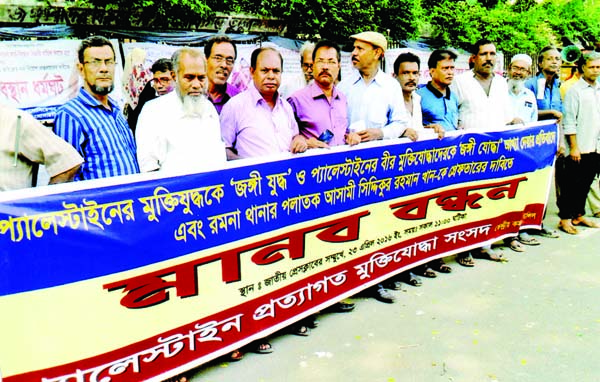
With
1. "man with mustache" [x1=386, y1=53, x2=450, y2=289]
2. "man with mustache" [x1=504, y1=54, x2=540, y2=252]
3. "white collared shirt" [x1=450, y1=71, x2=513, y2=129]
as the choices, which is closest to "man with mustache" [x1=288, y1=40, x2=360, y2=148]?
"man with mustache" [x1=386, y1=53, x2=450, y2=289]

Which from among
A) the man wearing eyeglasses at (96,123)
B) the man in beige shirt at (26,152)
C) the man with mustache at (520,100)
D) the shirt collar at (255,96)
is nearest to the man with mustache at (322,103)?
the shirt collar at (255,96)

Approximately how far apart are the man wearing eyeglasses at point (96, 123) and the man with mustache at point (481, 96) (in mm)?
3168

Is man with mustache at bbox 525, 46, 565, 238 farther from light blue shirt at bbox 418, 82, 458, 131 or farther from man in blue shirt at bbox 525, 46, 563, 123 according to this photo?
light blue shirt at bbox 418, 82, 458, 131

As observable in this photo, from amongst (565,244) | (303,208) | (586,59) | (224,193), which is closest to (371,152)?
(303,208)

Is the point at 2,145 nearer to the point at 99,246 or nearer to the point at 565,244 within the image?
the point at 99,246

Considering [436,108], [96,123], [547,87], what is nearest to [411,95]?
[436,108]

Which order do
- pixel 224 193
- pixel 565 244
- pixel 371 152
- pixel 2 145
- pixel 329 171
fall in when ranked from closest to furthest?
1. pixel 2 145
2. pixel 224 193
3. pixel 329 171
4. pixel 371 152
5. pixel 565 244

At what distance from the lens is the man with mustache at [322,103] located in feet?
13.1

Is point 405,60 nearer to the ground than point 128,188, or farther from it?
farther from it

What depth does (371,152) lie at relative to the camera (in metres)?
4.00

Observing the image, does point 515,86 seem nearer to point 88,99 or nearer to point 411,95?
point 411,95

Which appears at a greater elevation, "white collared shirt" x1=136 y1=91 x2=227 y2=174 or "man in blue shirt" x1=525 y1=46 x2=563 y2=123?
"man in blue shirt" x1=525 y1=46 x2=563 y2=123

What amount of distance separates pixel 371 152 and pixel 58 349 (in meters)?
2.44

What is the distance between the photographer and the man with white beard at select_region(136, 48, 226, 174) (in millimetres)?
3221
